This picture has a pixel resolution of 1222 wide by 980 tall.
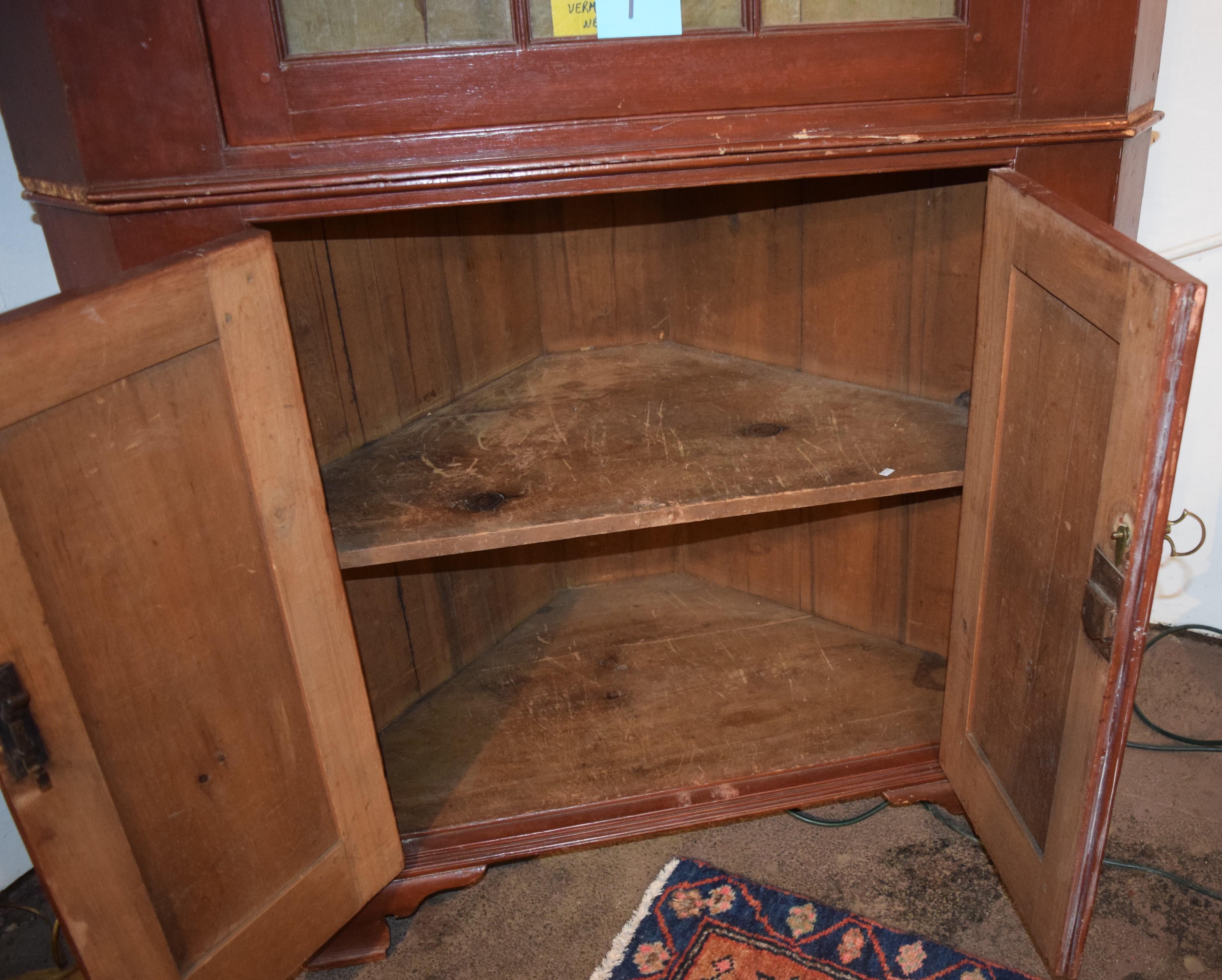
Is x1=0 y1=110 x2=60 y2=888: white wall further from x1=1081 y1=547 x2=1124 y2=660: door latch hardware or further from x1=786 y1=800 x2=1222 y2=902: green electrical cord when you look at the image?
x1=1081 y1=547 x2=1124 y2=660: door latch hardware

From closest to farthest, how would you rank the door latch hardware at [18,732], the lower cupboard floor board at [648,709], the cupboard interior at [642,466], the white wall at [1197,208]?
the door latch hardware at [18,732], the cupboard interior at [642,466], the lower cupboard floor board at [648,709], the white wall at [1197,208]

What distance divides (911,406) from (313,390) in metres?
0.86

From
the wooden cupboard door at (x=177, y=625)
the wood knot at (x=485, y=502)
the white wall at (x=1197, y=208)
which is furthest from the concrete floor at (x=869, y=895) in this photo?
→ the wood knot at (x=485, y=502)

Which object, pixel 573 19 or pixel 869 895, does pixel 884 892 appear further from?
pixel 573 19

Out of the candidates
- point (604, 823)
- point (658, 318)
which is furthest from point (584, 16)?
point (604, 823)

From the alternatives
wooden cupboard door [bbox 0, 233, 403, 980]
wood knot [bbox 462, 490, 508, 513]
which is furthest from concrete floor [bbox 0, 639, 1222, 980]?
wood knot [bbox 462, 490, 508, 513]

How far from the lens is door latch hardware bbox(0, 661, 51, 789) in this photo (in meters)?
0.79

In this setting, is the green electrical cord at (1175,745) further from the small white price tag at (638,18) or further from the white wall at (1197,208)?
the small white price tag at (638,18)

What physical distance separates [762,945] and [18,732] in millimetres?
974

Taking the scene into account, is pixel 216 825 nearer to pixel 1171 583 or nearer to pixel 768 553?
pixel 768 553

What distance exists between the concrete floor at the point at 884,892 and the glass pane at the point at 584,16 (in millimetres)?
1142

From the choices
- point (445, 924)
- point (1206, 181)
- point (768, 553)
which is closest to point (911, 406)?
point (768, 553)

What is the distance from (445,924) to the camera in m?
1.46

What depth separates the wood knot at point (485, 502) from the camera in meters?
1.26
